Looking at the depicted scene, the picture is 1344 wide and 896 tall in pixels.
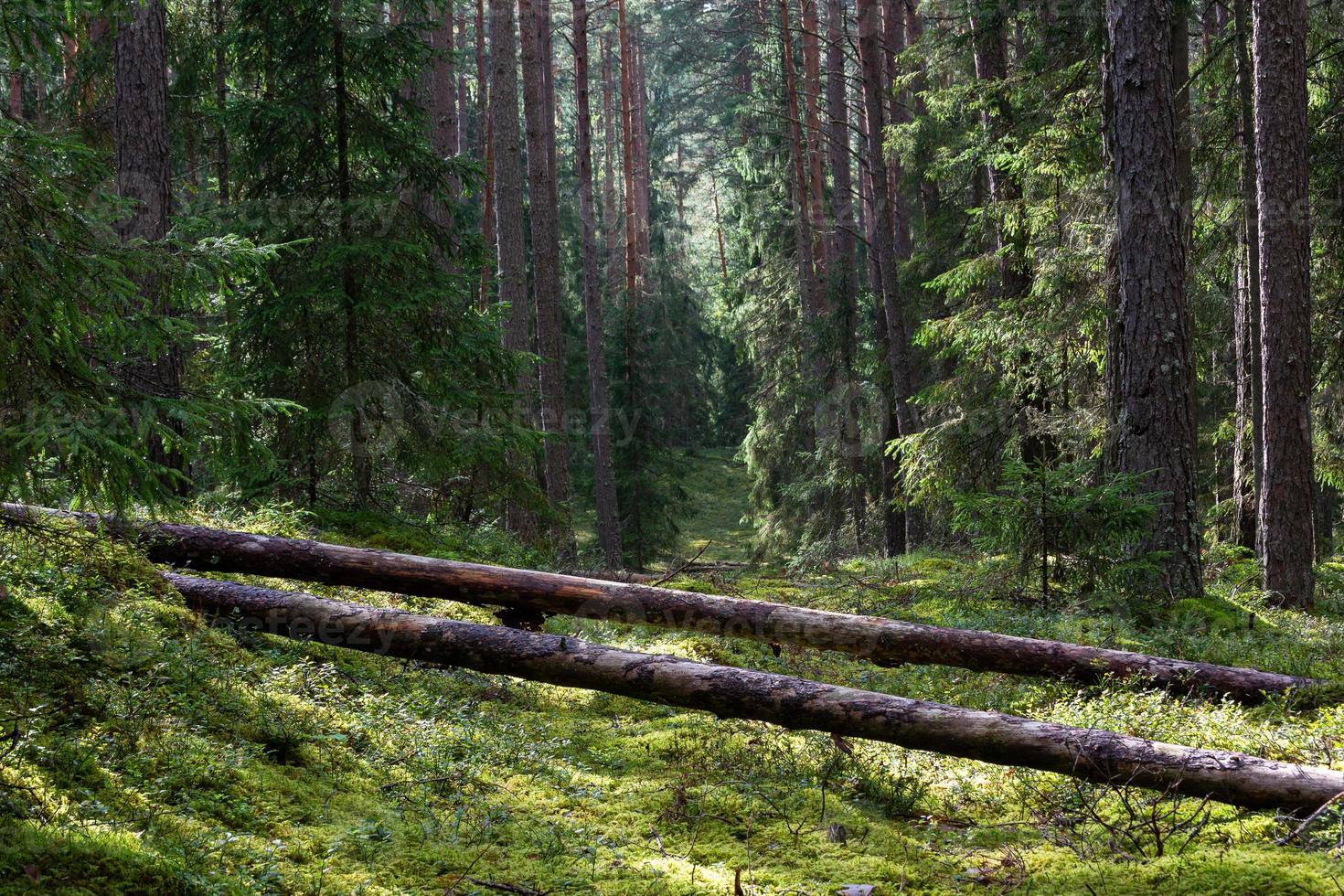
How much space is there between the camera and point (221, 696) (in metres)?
5.12

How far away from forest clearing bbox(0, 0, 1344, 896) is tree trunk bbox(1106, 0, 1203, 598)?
0.13 ft

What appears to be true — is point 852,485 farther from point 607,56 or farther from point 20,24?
point 607,56

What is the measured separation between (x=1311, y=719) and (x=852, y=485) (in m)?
14.3

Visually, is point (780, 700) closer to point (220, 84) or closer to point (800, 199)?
point (220, 84)

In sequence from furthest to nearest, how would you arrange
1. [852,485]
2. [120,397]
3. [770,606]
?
[852,485]
[770,606]
[120,397]

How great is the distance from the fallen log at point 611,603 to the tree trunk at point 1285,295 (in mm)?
5449

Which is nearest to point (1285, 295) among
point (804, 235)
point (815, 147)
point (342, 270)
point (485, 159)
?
point (342, 270)

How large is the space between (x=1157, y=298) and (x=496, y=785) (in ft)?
26.2

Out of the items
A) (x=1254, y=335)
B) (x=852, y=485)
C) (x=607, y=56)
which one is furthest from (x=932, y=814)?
(x=607, y=56)

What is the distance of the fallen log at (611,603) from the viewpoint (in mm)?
6465

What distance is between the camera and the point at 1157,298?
29.6 ft

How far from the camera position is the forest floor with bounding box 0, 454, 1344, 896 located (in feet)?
11.7

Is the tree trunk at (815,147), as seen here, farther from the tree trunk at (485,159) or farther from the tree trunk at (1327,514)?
the tree trunk at (1327,514)

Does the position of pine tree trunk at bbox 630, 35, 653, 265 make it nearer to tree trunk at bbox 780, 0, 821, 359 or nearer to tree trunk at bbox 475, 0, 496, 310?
tree trunk at bbox 475, 0, 496, 310
